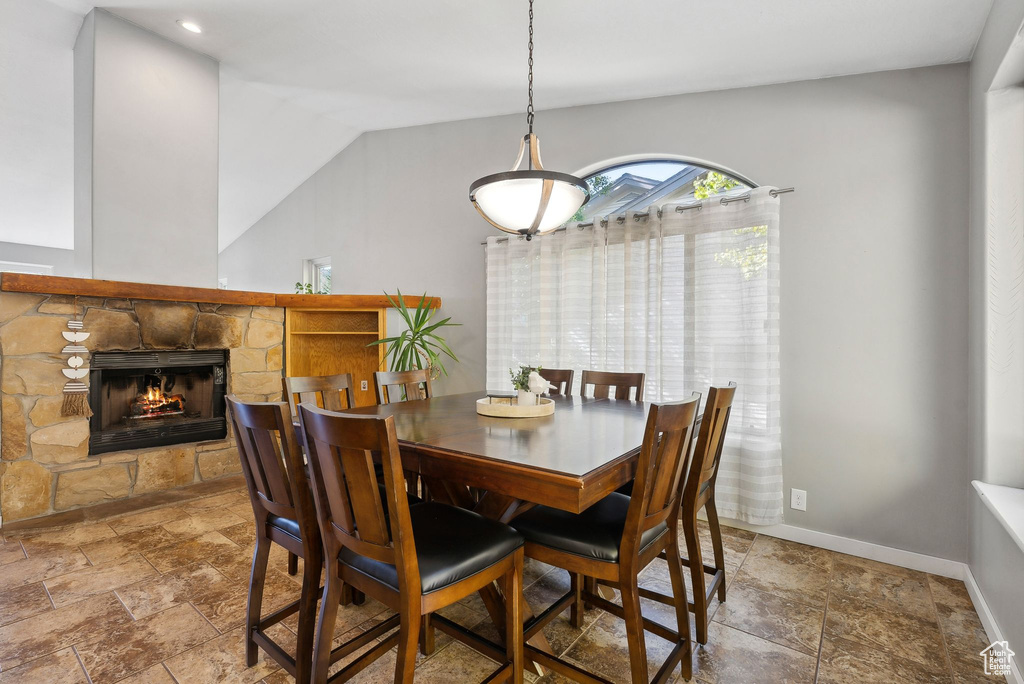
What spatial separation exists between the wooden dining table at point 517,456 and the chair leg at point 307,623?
16.3 inches

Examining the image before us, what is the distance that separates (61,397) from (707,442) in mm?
3665

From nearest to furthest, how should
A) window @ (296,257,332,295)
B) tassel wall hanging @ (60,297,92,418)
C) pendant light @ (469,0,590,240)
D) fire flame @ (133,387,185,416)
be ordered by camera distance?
pendant light @ (469,0,590,240) → tassel wall hanging @ (60,297,92,418) → fire flame @ (133,387,185,416) → window @ (296,257,332,295)

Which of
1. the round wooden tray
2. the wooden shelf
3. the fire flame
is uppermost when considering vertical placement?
the wooden shelf

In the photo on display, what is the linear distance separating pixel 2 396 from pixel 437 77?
129 inches

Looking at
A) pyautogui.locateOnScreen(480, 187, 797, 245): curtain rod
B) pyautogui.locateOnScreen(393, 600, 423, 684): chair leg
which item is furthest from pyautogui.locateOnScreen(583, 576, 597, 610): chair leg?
pyautogui.locateOnScreen(480, 187, 797, 245): curtain rod

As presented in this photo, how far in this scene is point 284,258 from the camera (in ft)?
19.2

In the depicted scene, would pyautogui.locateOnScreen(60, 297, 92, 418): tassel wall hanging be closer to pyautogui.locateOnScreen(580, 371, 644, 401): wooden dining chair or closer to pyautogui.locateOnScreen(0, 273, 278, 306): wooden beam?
pyautogui.locateOnScreen(0, 273, 278, 306): wooden beam

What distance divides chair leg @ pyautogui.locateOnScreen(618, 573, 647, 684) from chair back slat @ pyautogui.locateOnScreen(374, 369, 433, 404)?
1.63m

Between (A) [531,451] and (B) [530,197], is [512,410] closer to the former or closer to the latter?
(A) [531,451]

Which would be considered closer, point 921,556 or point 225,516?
point 921,556

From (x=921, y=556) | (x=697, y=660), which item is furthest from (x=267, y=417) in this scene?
(x=921, y=556)

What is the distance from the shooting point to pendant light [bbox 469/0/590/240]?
1958 mm

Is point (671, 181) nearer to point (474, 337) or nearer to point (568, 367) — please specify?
point (568, 367)

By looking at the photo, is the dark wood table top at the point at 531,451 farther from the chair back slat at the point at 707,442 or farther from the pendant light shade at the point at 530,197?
the pendant light shade at the point at 530,197
